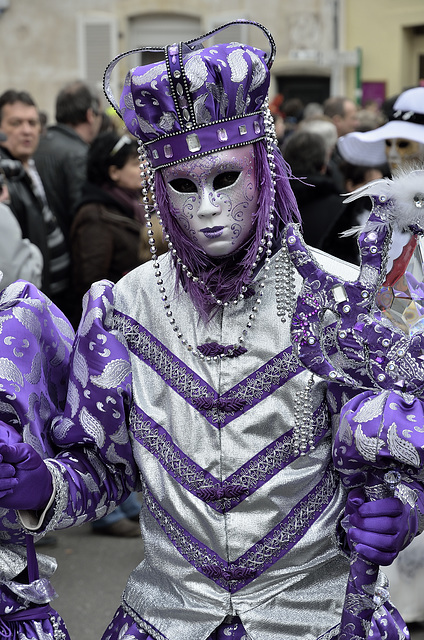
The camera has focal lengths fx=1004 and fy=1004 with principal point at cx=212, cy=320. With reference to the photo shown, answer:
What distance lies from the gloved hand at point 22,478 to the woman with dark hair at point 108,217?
255 centimetres

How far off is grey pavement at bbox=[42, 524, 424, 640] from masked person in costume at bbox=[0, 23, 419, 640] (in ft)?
6.00

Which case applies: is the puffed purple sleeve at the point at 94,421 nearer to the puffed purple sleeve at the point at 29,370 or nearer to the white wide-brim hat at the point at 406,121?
the puffed purple sleeve at the point at 29,370

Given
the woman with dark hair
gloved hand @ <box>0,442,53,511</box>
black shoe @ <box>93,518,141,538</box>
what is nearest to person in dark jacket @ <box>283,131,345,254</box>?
the woman with dark hair

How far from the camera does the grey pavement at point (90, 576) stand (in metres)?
3.58

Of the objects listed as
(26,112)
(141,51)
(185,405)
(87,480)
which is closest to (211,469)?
(185,405)

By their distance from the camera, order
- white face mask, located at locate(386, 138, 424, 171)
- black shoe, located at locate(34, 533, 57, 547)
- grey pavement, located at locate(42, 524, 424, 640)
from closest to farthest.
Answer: grey pavement, located at locate(42, 524, 424, 640)
white face mask, located at locate(386, 138, 424, 171)
black shoe, located at locate(34, 533, 57, 547)

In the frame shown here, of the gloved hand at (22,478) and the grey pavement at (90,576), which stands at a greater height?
the gloved hand at (22,478)

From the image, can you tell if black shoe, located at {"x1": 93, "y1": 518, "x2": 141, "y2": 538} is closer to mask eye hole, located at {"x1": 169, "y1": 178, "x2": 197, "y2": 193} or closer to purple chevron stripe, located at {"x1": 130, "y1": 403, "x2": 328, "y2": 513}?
purple chevron stripe, located at {"x1": 130, "y1": 403, "x2": 328, "y2": 513}

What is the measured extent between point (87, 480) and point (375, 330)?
0.63 m

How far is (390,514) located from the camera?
4.75ft

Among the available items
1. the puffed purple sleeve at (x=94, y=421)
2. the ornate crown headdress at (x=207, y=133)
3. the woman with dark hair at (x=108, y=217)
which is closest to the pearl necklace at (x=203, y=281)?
the ornate crown headdress at (x=207, y=133)

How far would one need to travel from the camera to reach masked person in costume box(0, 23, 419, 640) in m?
1.70

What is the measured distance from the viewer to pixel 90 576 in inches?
156

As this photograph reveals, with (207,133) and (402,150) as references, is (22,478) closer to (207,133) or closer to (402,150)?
(207,133)
